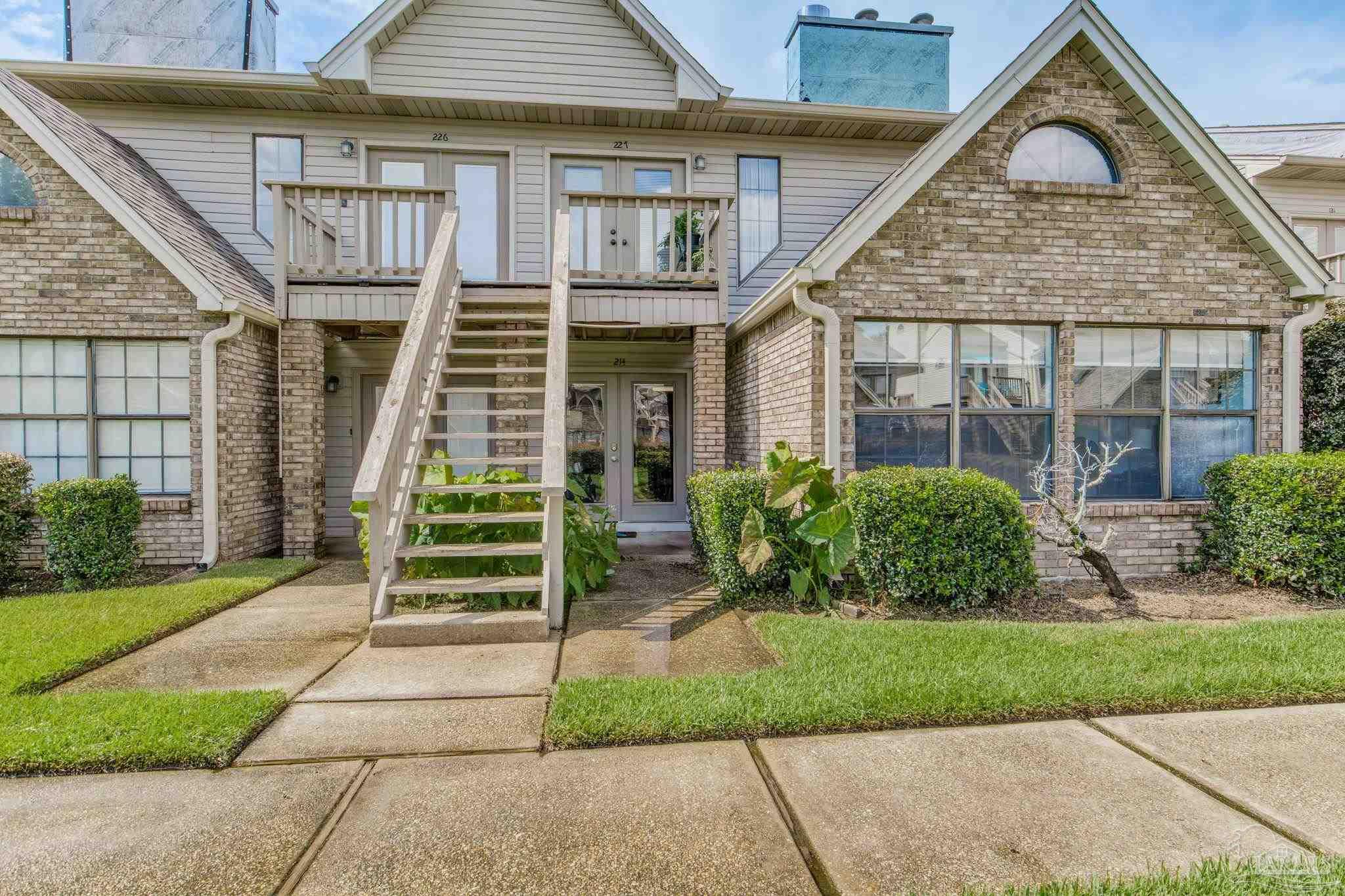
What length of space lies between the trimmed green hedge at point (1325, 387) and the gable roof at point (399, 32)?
712 cm

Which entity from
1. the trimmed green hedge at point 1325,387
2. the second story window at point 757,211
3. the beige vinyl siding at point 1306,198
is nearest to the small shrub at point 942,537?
the trimmed green hedge at point 1325,387

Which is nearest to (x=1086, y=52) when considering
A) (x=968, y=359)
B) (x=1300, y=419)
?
(x=968, y=359)

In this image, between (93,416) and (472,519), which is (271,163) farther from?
(472,519)

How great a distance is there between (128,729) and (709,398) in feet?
17.6

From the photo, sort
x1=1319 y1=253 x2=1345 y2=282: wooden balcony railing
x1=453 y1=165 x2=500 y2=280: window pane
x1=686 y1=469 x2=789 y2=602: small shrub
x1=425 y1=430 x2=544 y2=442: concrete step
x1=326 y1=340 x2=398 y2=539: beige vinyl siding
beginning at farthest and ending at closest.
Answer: x1=1319 y1=253 x2=1345 y2=282: wooden balcony railing, x1=326 y1=340 x2=398 y2=539: beige vinyl siding, x1=453 y1=165 x2=500 y2=280: window pane, x1=686 y1=469 x2=789 y2=602: small shrub, x1=425 y1=430 x2=544 y2=442: concrete step

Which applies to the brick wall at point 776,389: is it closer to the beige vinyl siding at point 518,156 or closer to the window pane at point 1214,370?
the beige vinyl siding at point 518,156

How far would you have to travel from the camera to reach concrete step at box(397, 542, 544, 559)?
4.43 meters

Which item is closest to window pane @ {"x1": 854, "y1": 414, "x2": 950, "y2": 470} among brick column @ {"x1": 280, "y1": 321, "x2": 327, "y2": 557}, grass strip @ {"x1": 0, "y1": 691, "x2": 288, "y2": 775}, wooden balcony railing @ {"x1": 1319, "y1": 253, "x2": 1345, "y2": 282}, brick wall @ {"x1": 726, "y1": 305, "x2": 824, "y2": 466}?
brick wall @ {"x1": 726, "y1": 305, "x2": 824, "y2": 466}

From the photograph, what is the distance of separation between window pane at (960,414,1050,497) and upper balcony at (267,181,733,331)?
2.81 m

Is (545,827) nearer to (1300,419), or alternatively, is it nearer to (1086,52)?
(1086,52)

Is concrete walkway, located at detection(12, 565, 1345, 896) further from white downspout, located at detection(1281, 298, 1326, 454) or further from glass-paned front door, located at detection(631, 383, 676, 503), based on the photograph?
glass-paned front door, located at detection(631, 383, 676, 503)

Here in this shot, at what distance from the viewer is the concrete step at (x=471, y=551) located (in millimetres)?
4430

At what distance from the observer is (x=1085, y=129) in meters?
6.13

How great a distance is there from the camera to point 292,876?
6.32 ft
